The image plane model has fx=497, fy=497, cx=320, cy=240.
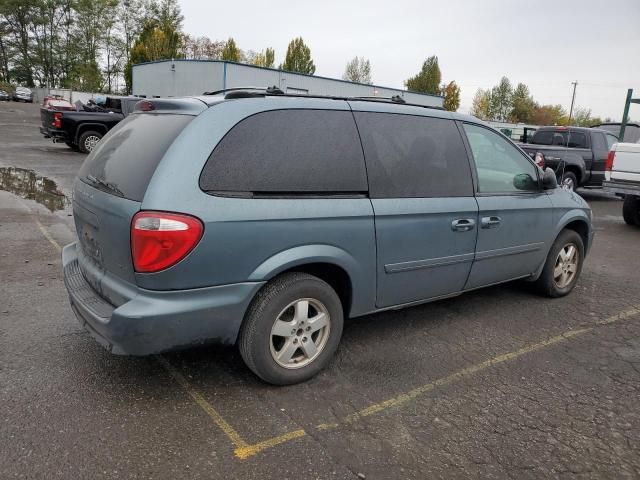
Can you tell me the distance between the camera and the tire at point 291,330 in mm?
2885

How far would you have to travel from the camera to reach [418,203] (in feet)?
11.5

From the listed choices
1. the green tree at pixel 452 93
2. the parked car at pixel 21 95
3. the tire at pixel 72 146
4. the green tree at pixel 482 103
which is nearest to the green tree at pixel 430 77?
the green tree at pixel 452 93

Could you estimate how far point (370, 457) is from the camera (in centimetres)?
251

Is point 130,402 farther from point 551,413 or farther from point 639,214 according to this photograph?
point 639,214

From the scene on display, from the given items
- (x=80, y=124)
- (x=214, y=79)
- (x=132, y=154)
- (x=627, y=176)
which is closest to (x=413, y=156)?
(x=132, y=154)

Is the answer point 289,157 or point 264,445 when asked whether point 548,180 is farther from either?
point 264,445

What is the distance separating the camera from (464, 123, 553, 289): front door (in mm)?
4039

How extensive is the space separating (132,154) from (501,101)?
79.8 m

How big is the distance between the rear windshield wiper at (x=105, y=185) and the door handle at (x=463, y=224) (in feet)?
7.60

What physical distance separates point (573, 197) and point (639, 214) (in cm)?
597

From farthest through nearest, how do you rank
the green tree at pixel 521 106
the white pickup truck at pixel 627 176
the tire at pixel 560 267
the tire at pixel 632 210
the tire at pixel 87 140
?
the green tree at pixel 521 106 < the tire at pixel 87 140 < the tire at pixel 632 210 < the white pickup truck at pixel 627 176 < the tire at pixel 560 267

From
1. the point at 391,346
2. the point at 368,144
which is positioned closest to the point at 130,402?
the point at 391,346

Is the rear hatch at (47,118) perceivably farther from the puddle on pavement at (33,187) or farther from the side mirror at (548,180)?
the side mirror at (548,180)

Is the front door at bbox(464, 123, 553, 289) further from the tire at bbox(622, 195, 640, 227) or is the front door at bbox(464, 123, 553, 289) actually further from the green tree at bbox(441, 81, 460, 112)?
the green tree at bbox(441, 81, 460, 112)
